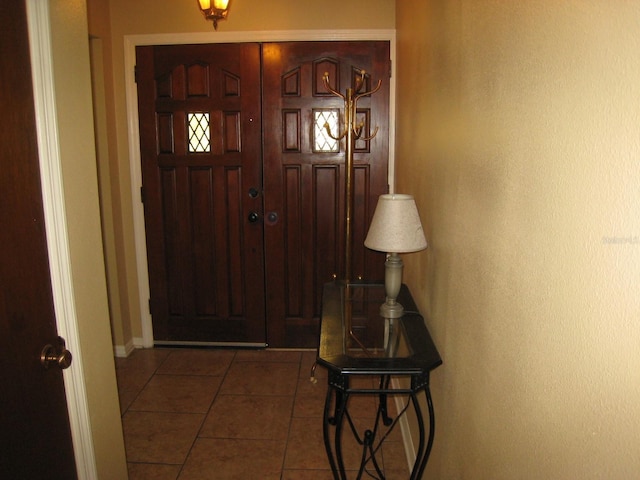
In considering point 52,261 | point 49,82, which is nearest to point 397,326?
point 52,261

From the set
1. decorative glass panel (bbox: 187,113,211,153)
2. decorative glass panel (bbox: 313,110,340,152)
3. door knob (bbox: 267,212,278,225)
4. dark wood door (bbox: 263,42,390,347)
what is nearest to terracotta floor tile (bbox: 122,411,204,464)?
dark wood door (bbox: 263,42,390,347)

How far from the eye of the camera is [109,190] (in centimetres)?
306

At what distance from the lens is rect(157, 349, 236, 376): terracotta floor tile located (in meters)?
3.08

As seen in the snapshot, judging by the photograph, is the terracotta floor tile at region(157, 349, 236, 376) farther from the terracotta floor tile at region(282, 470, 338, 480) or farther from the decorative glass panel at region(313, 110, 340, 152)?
the decorative glass panel at region(313, 110, 340, 152)

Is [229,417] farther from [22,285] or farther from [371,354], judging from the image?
[22,285]

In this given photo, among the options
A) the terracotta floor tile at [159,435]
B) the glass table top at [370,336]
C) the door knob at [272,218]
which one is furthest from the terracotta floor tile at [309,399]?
the door knob at [272,218]

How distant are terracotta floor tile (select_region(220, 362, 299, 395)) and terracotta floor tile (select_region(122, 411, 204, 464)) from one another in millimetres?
361

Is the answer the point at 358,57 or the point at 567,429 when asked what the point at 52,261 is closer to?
the point at 567,429

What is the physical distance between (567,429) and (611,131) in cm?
49

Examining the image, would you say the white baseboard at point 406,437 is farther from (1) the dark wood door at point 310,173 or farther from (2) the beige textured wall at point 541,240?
(1) the dark wood door at point 310,173

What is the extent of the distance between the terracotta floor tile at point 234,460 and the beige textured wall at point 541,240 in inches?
36.6

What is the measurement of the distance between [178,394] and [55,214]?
1.83 m

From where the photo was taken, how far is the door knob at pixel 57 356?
4.05 feet

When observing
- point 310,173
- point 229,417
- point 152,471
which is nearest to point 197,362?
point 229,417
